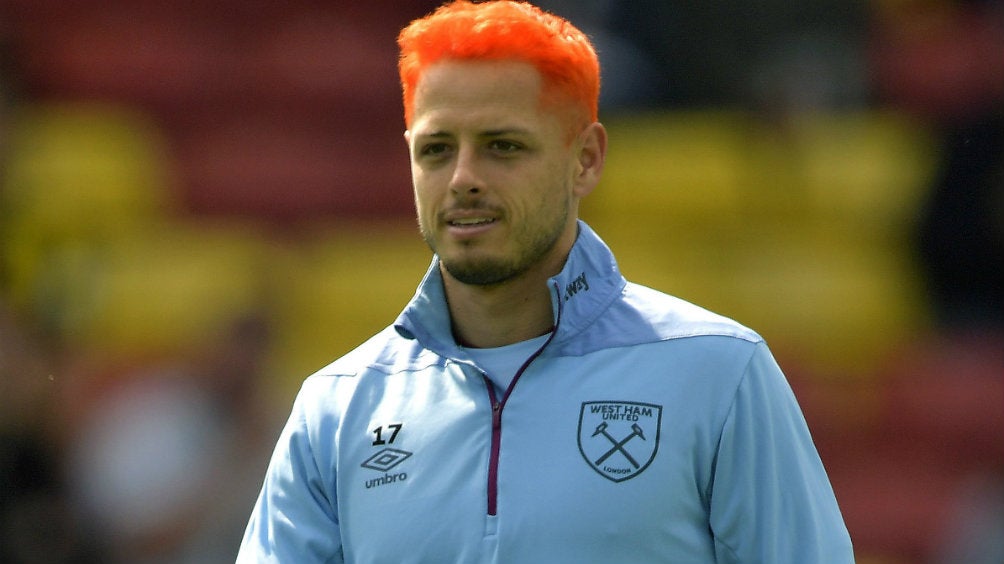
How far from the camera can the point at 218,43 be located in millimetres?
7352

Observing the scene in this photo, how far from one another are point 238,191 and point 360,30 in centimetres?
101

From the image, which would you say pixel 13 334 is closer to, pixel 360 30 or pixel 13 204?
pixel 13 204

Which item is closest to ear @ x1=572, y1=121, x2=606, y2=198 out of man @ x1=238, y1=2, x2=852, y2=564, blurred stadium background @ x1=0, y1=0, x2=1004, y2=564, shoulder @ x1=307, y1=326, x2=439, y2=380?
man @ x1=238, y1=2, x2=852, y2=564

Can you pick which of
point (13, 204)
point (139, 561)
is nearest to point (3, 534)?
point (139, 561)

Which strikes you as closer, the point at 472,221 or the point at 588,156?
the point at 472,221

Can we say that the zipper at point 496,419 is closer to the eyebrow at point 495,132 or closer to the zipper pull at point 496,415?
the zipper pull at point 496,415

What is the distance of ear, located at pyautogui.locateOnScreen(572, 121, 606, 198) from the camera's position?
2518mm

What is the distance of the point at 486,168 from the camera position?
239 centimetres

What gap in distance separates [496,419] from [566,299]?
22cm

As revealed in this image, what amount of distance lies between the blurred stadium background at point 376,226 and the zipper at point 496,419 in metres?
3.16

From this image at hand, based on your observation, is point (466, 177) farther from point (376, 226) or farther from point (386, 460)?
point (376, 226)

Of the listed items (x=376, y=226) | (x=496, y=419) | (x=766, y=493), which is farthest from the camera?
(x=376, y=226)

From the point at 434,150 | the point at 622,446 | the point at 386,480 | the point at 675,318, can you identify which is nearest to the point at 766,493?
the point at 622,446

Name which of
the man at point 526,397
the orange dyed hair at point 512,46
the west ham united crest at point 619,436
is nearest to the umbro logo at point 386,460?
the man at point 526,397
